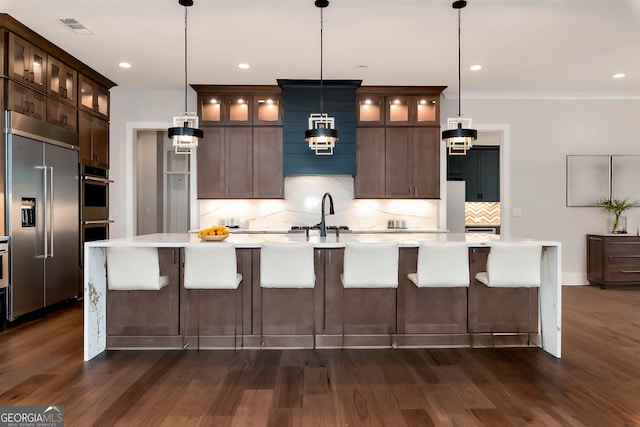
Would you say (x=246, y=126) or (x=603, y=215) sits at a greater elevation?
(x=246, y=126)

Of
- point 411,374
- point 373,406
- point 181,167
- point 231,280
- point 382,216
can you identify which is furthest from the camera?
point 181,167

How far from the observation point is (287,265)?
9.64 feet

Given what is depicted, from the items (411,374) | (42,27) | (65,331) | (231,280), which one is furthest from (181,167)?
(411,374)

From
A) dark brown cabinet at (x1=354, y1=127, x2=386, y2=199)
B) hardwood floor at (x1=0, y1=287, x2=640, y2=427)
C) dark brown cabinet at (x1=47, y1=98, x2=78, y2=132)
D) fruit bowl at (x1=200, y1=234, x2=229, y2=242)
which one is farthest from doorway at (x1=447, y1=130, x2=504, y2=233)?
dark brown cabinet at (x1=47, y1=98, x2=78, y2=132)

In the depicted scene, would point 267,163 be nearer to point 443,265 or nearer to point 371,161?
point 371,161

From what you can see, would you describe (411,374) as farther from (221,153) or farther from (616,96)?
(616,96)

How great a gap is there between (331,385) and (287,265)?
86cm

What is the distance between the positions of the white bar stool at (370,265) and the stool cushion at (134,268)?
1385 millimetres

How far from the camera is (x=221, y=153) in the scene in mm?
5719

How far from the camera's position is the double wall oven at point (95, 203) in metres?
4.90

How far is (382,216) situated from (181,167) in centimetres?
429

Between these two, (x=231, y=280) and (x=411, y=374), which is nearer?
(x=411, y=374)

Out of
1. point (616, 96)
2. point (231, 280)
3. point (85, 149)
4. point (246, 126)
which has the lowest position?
point (231, 280)

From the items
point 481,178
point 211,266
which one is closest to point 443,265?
point 211,266
